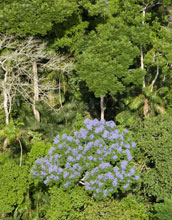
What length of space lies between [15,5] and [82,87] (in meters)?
3.71

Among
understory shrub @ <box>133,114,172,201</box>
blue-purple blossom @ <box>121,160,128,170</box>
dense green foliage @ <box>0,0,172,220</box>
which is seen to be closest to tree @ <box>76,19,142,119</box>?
dense green foliage @ <box>0,0,172,220</box>

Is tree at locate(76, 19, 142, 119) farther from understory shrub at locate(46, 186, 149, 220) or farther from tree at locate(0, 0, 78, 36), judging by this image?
understory shrub at locate(46, 186, 149, 220)

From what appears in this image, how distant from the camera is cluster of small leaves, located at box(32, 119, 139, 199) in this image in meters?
5.65

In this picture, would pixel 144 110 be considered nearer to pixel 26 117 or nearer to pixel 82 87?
pixel 82 87

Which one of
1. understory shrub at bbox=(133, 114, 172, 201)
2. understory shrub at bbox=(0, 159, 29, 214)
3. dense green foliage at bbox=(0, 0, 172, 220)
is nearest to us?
dense green foliage at bbox=(0, 0, 172, 220)

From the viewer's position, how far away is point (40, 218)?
24.7 ft

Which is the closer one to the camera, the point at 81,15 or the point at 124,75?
the point at 124,75

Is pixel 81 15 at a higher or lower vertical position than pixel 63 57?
higher

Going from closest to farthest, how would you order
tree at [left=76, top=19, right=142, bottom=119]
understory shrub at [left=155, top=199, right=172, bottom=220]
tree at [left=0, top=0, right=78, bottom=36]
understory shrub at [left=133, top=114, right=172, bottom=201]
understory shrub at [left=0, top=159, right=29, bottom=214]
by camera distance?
understory shrub at [left=155, top=199, right=172, bottom=220] → understory shrub at [left=133, top=114, right=172, bottom=201] → understory shrub at [left=0, top=159, right=29, bottom=214] → tree at [left=0, top=0, right=78, bottom=36] → tree at [left=76, top=19, right=142, bottom=119]

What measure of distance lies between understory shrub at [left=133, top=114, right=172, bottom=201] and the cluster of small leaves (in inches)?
31.1

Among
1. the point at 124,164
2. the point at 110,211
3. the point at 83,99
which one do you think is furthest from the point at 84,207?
the point at 83,99

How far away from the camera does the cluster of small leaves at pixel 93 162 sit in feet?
18.5

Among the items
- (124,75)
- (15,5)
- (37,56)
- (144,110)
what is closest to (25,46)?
(37,56)

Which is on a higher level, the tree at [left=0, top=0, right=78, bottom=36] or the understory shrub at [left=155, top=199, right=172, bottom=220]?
the tree at [left=0, top=0, right=78, bottom=36]
